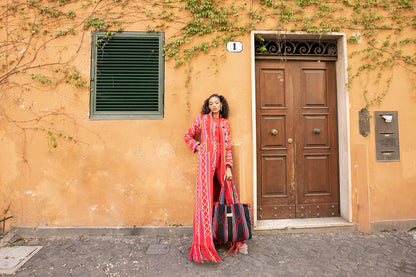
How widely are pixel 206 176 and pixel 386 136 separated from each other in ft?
10.0

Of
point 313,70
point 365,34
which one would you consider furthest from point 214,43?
point 365,34

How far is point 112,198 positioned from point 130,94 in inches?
65.0

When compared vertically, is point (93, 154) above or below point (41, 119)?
below

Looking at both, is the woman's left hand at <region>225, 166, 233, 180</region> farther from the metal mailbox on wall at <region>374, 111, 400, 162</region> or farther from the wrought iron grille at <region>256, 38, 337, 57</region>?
the metal mailbox on wall at <region>374, 111, 400, 162</region>

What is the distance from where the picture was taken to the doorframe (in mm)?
3633

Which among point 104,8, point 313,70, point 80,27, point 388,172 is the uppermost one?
point 104,8

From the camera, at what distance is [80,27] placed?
12.0 ft

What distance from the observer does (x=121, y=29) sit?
3664 millimetres

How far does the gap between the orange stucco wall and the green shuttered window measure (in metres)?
0.15

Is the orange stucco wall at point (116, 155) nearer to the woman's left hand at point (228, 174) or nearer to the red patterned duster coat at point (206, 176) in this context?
the red patterned duster coat at point (206, 176)

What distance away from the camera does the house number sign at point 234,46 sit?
3676 mm

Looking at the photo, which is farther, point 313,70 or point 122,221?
point 313,70

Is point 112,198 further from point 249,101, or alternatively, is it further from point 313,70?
point 313,70

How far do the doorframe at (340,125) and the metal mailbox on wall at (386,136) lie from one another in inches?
19.5
